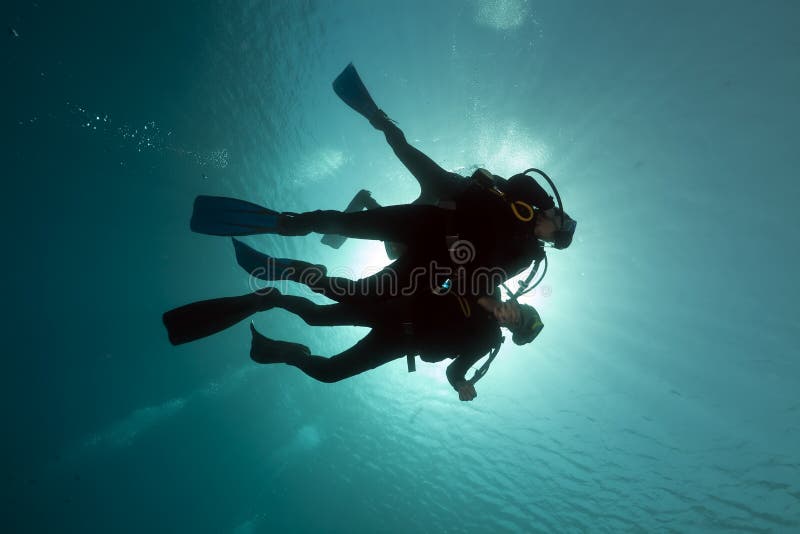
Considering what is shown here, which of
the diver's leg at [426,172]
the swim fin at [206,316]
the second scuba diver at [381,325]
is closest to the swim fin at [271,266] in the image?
the second scuba diver at [381,325]

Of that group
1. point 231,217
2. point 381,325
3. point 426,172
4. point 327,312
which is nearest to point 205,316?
point 231,217

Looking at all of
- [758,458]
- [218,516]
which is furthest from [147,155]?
[218,516]

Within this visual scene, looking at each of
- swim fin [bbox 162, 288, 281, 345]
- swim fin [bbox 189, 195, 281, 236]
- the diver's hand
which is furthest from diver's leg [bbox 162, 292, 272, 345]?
the diver's hand

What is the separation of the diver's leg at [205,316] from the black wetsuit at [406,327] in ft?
1.02

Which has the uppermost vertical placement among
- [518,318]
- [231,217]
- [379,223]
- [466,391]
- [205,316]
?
[379,223]

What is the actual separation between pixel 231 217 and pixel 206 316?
1029mm

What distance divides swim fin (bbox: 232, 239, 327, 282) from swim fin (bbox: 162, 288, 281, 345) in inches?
10.4

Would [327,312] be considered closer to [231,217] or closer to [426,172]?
[231,217]

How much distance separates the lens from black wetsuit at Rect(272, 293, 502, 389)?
3619mm

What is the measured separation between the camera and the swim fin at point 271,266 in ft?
11.9

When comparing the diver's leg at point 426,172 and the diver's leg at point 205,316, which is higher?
the diver's leg at point 426,172

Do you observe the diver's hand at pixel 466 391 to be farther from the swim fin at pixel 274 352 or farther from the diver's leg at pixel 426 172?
the diver's leg at pixel 426 172

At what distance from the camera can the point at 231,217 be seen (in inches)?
135

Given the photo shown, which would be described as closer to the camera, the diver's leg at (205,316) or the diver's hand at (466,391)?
the diver's leg at (205,316)
